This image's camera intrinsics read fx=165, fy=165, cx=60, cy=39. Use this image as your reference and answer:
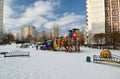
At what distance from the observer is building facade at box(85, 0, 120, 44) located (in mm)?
73125

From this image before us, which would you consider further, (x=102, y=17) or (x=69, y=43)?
(x=102, y=17)

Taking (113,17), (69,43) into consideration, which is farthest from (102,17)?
(69,43)

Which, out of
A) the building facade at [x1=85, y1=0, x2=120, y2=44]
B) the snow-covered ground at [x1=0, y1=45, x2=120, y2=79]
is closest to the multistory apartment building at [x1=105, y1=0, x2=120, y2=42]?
the building facade at [x1=85, y1=0, x2=120, y2=44]

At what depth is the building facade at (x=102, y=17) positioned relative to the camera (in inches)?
2879

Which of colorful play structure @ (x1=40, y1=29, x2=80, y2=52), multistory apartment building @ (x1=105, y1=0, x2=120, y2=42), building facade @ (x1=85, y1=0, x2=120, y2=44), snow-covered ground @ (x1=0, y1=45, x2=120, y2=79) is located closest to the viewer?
snow-covered ground @ (x1=0, y1=45, x2=120, y2=79)

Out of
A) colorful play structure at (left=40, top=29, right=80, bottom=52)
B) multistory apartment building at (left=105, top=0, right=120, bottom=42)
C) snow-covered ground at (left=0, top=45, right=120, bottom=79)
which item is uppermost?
multistory apartment building at (left=105, top=0, right=120, bottom=42)

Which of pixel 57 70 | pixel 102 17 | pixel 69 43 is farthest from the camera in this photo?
pixel 102 17

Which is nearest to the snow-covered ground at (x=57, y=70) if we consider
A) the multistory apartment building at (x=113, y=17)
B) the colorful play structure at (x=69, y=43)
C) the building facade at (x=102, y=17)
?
the colorful play structure at (x=69, y=43)

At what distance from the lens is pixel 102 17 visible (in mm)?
75688

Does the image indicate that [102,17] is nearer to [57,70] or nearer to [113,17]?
[113,17]

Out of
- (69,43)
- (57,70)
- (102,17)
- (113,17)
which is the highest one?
(102,17)

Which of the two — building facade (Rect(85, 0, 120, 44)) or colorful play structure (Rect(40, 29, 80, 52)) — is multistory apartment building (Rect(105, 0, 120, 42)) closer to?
building facade (Rect(85, 0, 120, 44))

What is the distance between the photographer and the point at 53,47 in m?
39.3

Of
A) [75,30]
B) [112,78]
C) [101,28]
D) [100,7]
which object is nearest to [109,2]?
[100,7]
